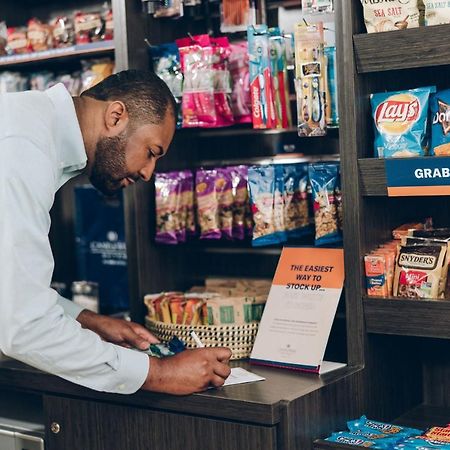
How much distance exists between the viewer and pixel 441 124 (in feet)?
7.52

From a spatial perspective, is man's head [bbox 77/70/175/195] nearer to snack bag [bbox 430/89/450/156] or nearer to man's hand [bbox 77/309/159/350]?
man's hand [bbox 77/309/159/350]

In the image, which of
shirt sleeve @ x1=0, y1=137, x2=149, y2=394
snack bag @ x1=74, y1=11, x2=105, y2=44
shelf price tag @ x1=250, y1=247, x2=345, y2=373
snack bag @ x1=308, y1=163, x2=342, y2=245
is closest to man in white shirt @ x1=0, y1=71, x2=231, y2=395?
shirt sleeve @ x1=0, y1=137, x2=149, y2=394

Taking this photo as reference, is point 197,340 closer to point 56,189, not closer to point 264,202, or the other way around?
point 264,202

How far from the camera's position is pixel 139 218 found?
114 inches

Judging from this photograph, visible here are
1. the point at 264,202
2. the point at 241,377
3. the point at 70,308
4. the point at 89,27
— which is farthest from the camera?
the point at 89,27

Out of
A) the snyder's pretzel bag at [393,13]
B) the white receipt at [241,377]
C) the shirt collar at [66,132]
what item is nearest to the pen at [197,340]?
the white receipt at [241,377]

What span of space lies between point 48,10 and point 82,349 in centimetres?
203

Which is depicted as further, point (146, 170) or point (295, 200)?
point (295, 200)

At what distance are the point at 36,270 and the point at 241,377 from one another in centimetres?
67

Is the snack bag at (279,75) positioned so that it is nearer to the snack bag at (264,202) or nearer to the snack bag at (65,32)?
the snack bag at (264,202)

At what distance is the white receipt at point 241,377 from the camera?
231 centimetres

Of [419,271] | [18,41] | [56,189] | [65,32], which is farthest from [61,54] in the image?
[419,271]

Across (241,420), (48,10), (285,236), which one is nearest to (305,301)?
(285,236)

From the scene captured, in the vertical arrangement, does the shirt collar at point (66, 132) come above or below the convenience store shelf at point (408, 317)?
above
